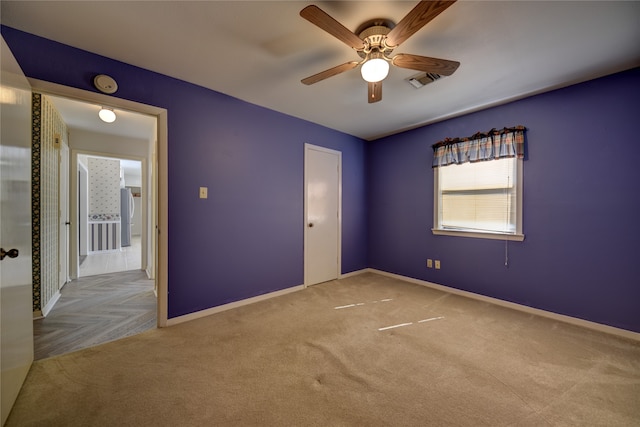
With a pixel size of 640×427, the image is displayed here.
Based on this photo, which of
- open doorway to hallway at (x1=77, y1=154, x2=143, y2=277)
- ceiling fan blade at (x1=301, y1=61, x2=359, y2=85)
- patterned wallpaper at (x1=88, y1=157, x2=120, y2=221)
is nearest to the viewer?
ceiling fan blade at (x1=301, y1=61, x2=359, y2=85)

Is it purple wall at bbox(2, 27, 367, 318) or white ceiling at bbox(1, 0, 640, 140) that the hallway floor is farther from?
white ceiling at bbox(1, 0, 640, 140)

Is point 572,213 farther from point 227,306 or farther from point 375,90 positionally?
point 227,306

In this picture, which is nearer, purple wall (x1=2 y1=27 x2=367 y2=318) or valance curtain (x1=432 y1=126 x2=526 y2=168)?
purple wall (x1=2 y1=27 x2=367 y2=318)

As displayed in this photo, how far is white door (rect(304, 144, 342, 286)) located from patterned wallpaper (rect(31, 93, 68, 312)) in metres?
2.92

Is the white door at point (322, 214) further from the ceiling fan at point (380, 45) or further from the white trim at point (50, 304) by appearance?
the white trim at point (50, 304)

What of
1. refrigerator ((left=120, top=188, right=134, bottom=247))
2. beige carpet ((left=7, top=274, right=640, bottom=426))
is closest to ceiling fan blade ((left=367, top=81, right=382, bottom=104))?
beige carpet ((left=7, top=274, right=640, bottom=426))

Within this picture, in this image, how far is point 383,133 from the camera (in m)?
4.14

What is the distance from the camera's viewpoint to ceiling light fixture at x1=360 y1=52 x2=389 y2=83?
5.63 feet

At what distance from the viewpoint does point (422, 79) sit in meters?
2.40

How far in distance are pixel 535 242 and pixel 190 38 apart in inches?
151

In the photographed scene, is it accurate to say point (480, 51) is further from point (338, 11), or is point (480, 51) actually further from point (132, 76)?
point (132, 76)

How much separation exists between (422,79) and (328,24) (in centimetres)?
137

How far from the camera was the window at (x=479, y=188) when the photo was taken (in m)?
2.90

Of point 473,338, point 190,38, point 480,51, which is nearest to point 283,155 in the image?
point 190,38
